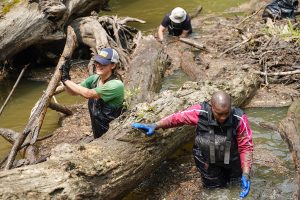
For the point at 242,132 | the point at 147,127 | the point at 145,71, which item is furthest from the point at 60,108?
the point at 242,132

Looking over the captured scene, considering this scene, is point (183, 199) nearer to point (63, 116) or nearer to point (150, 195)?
point (150, 195)

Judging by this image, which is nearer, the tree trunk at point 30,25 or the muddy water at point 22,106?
the muddy water at point 22,106

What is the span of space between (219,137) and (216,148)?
0.41ft

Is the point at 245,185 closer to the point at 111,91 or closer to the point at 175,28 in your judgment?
the point at 111,91

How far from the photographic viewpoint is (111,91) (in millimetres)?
5160

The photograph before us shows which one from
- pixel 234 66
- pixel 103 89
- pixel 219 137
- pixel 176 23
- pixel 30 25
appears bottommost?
pixel 234 66

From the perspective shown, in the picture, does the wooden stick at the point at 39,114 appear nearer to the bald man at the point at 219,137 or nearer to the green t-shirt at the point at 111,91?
the green t-shirt at the point at 111,91

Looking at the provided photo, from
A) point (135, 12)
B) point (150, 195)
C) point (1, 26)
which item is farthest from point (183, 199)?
point (135, 12)

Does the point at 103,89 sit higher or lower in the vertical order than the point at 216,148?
higher

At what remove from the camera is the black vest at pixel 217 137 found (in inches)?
179

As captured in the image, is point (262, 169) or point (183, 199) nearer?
point (183, 199)

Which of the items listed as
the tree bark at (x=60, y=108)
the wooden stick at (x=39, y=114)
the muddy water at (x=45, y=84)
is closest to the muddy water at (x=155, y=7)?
the muddy water at (x=45, y=84)

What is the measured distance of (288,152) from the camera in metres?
5.94

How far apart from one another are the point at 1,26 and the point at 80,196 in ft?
18.6
